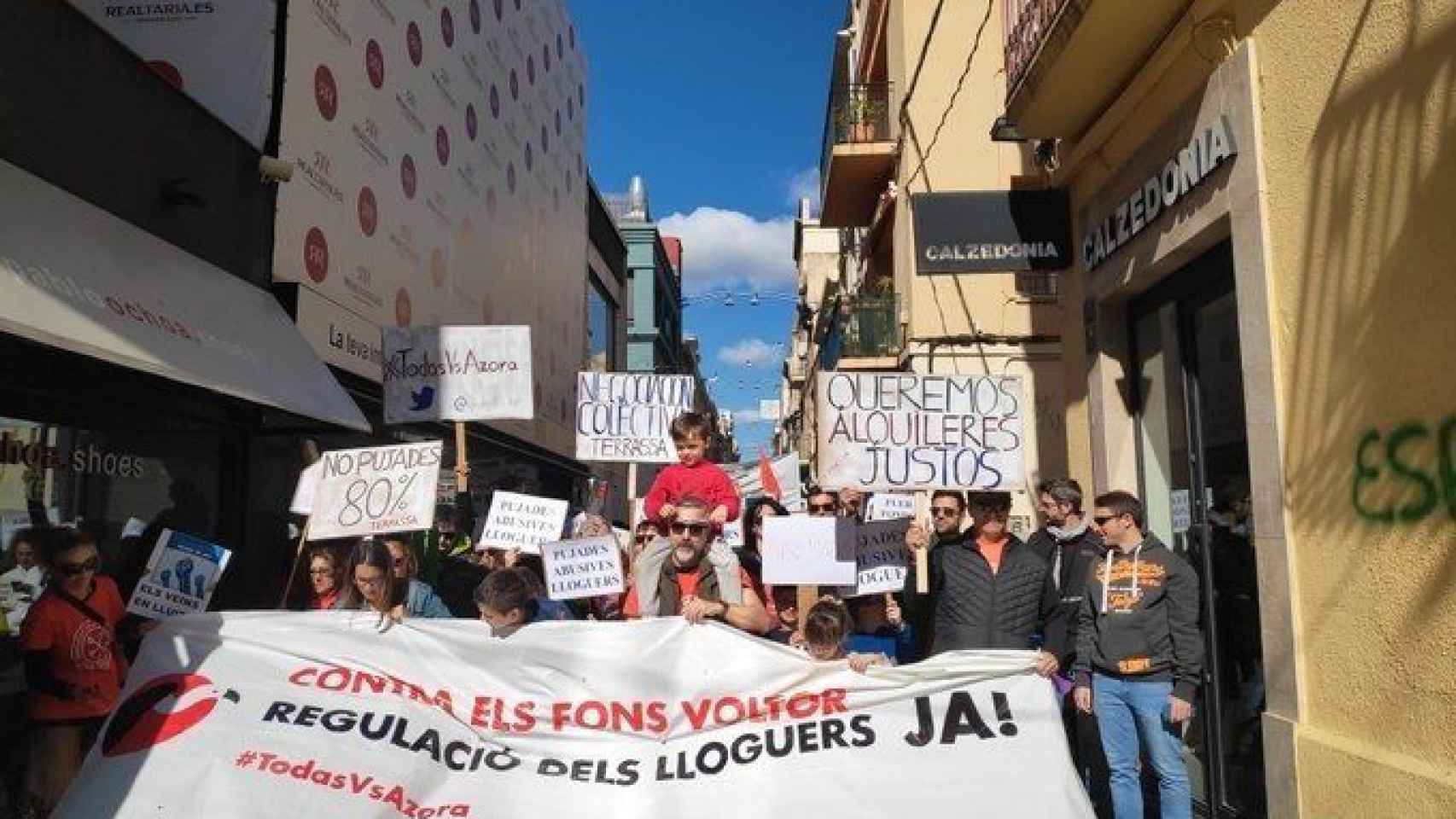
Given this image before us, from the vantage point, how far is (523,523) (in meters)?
7.26

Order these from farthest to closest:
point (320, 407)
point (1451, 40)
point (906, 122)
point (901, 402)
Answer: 1. point (906, 122)
2. point (320, 407)
3. point (901, 402)
4. point (1451, 40)

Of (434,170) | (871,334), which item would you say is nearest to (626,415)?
(434,170)

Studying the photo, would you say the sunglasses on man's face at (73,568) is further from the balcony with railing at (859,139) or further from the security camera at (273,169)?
the balcony with railing at (859,139)

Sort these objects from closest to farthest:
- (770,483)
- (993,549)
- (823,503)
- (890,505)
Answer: (993,549) < (823,503) < (890,505) < (770,483)

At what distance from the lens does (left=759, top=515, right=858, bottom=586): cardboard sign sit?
254 inches

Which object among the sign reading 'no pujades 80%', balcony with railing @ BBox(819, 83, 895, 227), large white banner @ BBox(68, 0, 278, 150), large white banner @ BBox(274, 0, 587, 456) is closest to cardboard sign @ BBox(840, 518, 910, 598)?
the sign reading 'no pujades 80%'

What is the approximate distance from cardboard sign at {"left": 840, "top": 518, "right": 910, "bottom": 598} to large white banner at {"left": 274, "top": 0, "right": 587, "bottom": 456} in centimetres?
512

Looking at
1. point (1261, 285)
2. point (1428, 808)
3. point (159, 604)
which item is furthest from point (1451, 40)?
point (159, 604)

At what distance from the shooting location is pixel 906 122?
15648mm

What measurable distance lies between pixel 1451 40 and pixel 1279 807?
3.49m

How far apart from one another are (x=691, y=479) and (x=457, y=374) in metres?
2.44

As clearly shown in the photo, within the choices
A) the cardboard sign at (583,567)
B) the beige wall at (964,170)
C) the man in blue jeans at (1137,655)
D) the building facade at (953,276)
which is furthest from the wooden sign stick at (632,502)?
the beige wall at (964,170)

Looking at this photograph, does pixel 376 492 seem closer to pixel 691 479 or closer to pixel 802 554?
pixel 691 479

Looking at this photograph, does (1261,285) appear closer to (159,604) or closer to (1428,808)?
(1428,808)
